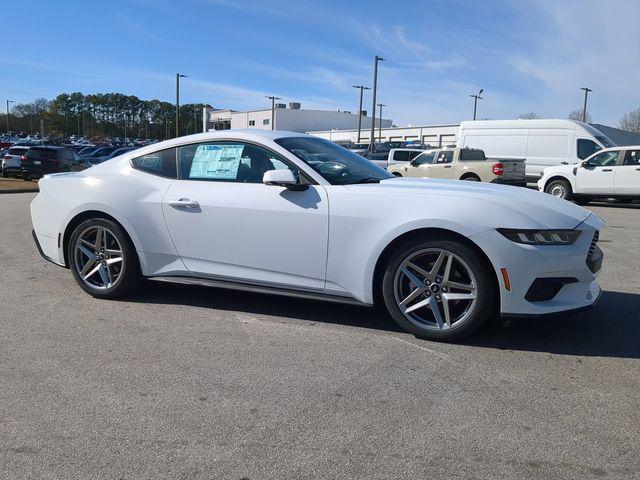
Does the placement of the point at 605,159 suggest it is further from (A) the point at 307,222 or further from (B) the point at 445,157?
(A) the point at 307,222

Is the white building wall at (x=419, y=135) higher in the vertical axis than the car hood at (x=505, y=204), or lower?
higher

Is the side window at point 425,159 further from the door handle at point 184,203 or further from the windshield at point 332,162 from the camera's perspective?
the door handle at point 184,203

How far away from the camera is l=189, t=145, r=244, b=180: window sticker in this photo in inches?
189

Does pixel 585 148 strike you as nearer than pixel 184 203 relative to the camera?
No

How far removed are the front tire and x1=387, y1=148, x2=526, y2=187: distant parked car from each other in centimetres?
1427

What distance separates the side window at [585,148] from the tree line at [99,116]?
116m

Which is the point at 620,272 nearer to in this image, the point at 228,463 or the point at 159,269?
the point at 159,269

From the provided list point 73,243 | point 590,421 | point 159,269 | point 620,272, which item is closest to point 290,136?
Result: point 159,269

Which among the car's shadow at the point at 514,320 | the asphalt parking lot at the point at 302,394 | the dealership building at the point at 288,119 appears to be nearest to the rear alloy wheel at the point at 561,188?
the car's shadow at the point at 514,320

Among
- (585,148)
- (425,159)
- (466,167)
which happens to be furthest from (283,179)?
(585,148)

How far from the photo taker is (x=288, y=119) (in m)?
95.9

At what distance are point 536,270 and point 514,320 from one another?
3.00ft

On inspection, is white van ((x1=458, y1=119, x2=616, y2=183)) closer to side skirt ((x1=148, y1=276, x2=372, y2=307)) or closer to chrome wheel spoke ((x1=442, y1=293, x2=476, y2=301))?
chrome wheel spoke ((x1=442, y1=293, x2=476, y2=301))

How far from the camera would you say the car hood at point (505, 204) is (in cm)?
387
